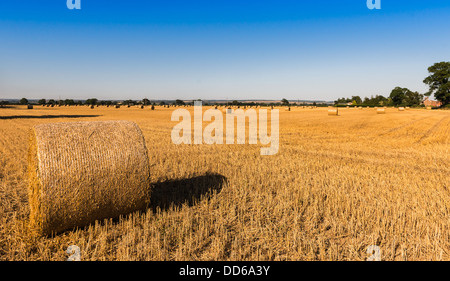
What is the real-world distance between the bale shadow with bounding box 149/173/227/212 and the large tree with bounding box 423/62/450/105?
99029 millimetres

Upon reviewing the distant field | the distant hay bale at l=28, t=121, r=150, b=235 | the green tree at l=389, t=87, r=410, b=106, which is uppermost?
the green tree at l=389, t=87, r=410, b=106

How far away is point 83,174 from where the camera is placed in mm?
4570

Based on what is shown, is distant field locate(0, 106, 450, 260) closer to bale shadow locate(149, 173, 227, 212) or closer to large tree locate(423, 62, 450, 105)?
bale shadow locate(149, 173, 227, 212)

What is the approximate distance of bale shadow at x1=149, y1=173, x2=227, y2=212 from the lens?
5.98 metres

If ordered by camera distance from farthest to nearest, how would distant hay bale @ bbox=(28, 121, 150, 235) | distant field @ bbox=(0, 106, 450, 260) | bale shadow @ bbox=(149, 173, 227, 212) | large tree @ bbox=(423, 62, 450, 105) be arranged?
1. large tree @ bbox=(423, 62, 450, 105)
2. bale shadow @ bbox=(149, 173, 227, 212)
3. distant hay bale @ bbox=(28, 121, 150, 235)
4. distant field @ bbox=(0, 106, 450, 260)

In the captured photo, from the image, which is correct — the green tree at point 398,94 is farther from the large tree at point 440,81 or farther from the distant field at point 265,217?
the distant field at point 265,217

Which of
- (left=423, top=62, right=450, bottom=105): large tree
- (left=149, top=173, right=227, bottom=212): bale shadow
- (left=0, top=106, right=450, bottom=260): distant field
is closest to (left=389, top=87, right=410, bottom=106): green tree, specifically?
(left=423, top=62, right=450, bottom=105): large tree

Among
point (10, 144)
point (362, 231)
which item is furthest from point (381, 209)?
point (10, 144)

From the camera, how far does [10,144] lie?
13.3m

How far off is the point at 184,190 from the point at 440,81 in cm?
10668

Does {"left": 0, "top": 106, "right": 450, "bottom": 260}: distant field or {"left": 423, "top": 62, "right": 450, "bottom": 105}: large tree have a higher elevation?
{"left": 423, "top": 62, "right": 450, "bottom": 105}: large tree

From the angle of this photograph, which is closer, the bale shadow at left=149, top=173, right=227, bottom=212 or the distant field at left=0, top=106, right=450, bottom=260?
the distant field at left=0, top=106, right=450, bottom=260

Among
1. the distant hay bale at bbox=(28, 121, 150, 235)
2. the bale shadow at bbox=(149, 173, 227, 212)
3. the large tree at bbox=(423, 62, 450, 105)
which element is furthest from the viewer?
the large tree at bbox=(423, 62, 450, 105)
